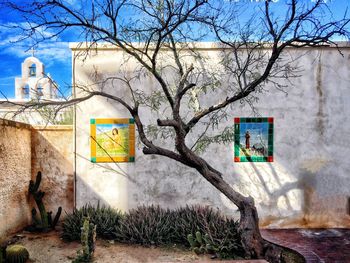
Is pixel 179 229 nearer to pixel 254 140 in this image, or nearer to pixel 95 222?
pixel 95 222

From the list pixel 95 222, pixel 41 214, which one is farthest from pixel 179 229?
pixel 41 214

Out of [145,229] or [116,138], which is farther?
[116,138]

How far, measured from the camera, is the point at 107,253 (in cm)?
568

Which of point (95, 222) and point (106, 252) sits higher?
point (95, 222)

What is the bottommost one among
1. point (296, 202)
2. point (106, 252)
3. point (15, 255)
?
point (106, 252)

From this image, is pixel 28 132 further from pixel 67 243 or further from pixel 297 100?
pixel 297 100

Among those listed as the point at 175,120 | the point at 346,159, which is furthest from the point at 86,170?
the point at 346,159

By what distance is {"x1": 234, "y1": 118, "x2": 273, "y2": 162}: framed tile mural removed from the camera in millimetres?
7301

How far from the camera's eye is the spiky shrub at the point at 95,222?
6.32 metres

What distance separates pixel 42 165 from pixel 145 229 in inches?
138

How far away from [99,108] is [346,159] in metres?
6.57

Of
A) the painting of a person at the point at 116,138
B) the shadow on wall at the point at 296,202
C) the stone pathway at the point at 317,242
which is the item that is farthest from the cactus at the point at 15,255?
the shadow on wall at the point at 296,202

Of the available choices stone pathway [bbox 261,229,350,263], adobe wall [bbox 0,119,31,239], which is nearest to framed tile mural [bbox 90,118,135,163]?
adobe wall [bbox 0,119,31,239]

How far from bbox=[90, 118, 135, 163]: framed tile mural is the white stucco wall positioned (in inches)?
6.1
